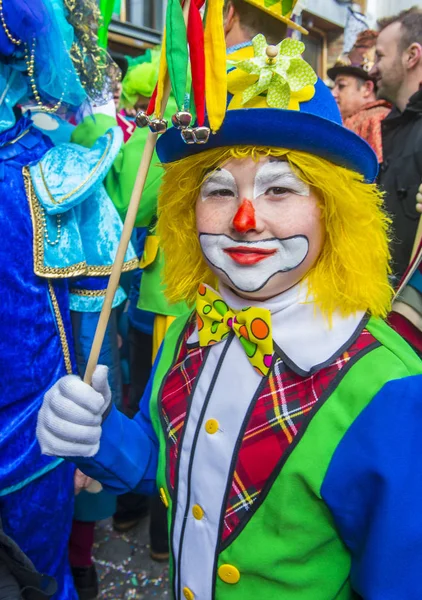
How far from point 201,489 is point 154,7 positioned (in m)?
9.05

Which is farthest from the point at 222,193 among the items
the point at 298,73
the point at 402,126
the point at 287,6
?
the point at 402,126

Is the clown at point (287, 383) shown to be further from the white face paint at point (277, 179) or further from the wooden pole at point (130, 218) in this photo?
the wooden pole at point (130, 218)

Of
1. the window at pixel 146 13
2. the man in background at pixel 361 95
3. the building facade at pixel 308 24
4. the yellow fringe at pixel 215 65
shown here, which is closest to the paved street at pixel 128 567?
the yellow fringe at pixel 215 65

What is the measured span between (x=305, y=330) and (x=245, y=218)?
0.74 ft

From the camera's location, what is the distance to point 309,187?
0.94 meters

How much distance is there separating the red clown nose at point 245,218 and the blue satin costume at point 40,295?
70cm

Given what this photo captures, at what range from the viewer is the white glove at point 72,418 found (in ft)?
3.20

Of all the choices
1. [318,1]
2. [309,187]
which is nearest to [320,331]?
[309,187]

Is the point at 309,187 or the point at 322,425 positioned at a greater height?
the point at 309,187

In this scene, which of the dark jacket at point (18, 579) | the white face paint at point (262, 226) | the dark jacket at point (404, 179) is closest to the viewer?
the white face paint at point (262, 226)

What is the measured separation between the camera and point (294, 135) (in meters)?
0.90

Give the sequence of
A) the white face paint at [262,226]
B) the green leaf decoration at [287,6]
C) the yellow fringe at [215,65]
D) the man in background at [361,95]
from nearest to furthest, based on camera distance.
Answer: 1. the yellow fringe at [215,65]
2. the white face paint at [262,226]
3. the green leaf decoration at [287,6]
4. the man in background at [361,95]

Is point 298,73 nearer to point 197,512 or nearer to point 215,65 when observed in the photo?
point 215,65

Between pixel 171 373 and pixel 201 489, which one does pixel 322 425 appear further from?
pixel 171 373
